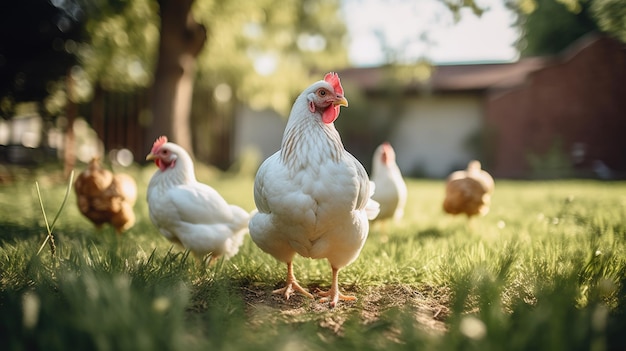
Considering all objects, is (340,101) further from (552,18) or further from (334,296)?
(552,18)

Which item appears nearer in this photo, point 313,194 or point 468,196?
point 313,194

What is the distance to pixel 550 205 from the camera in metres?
7.14

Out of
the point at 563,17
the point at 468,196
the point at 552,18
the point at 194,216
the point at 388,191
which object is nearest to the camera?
the point at 194,216

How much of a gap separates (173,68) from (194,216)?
24.3ft

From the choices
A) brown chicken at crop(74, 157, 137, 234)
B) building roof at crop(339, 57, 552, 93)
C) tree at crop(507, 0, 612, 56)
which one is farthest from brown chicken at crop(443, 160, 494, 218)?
building roof at crop(339, 57, 552, 93)

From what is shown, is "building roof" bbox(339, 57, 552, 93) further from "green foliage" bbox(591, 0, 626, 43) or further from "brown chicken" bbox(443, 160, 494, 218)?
"green foliage" bbox(591, 0, 626, 43)

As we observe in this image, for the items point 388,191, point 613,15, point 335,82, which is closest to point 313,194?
point 335,82

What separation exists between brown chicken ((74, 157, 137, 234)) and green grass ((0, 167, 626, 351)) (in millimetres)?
155

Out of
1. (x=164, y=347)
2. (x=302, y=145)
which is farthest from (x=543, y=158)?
(x=164, y=347)

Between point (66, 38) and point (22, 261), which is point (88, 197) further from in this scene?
point (66, 38)

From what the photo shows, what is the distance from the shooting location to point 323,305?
2.55m

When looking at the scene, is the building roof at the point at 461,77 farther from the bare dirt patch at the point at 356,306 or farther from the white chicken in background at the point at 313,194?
→ the bare dirt patch at the point at 356,306

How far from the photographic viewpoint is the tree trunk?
9773mm

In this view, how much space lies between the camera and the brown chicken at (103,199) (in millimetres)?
4301
